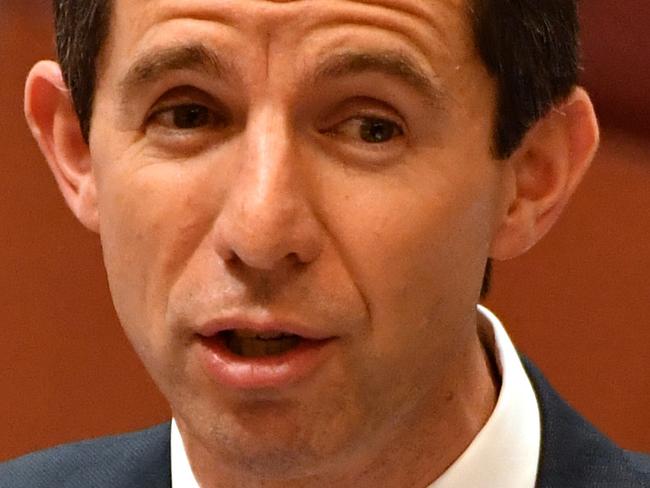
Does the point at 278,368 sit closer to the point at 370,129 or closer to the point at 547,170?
the point at 370,129

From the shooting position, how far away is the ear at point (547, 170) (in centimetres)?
121

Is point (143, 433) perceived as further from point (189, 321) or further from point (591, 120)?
point (591, 120)

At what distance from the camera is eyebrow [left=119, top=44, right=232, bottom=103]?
1036 millimetres

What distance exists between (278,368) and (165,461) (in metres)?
0.37

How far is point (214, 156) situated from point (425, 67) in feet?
0.62

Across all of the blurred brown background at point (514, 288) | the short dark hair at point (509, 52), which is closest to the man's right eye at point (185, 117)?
the short dark hair at point (509, 52)

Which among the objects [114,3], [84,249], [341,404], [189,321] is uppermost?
[114,3]

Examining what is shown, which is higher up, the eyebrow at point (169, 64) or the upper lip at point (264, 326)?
the eyebrow at point (169, 64)

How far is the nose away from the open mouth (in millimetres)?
71

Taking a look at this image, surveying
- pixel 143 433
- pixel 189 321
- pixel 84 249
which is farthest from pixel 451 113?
pixel 84 249

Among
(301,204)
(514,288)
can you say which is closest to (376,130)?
(301,204)

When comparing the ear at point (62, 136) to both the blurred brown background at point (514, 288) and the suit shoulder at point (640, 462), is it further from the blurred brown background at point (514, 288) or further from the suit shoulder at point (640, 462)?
the blurred brown background at point (514, 288)

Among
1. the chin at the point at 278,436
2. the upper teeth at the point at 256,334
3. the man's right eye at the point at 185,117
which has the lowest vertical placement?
the chin at the point at 278,436

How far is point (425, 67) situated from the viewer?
3.48 ft
